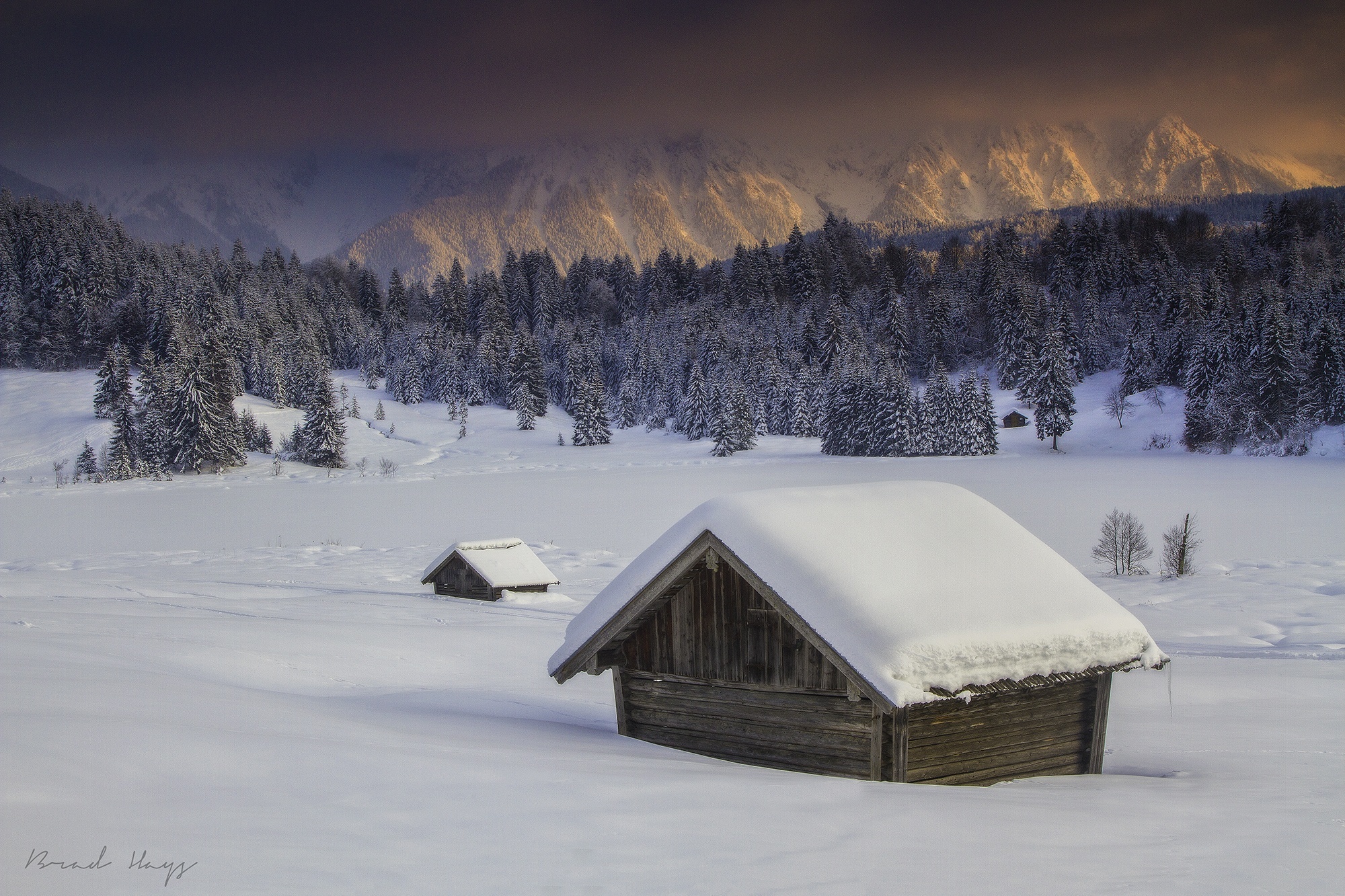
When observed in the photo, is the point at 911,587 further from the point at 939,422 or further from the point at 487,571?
the point at 939,422

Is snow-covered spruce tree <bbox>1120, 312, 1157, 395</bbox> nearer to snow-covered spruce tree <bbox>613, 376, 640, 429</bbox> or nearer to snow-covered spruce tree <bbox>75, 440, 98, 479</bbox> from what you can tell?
snow-covered spruce tree <bbox>613, 376, 640, 429</bbox>

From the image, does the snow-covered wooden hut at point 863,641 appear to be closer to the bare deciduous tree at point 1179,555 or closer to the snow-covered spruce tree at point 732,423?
the bare deciduous tree at point 1179,555

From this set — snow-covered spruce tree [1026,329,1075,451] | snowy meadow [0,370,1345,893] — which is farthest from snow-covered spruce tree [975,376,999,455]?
snowy meadow [0,370,1345,893]

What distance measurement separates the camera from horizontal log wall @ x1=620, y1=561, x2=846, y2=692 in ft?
33.0

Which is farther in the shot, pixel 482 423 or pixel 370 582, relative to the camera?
pixel 482 423

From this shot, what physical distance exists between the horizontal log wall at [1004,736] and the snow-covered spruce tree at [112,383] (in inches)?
3239

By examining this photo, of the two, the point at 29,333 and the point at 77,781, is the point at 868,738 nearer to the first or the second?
the point at 77,781

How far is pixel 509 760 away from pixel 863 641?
373 cm

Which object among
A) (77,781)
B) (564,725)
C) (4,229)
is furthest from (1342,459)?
(4,229)

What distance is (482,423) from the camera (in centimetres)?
10250

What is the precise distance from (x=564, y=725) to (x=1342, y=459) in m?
75.4

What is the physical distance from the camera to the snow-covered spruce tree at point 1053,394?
8100cm

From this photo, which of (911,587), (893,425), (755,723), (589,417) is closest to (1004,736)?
(911,587)

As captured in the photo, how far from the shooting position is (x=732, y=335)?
4360 inches
